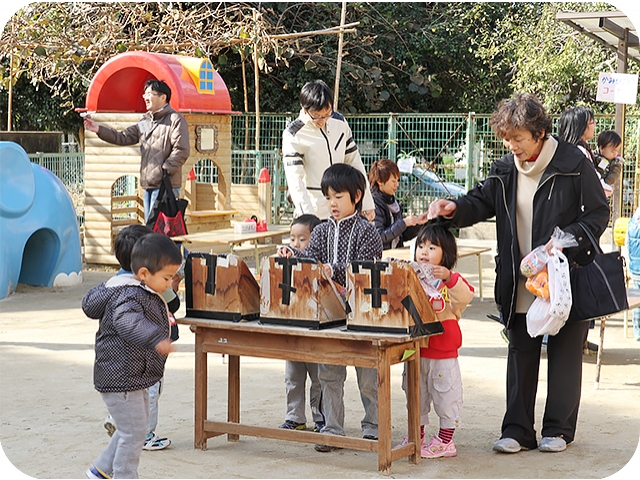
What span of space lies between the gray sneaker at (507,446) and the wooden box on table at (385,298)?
0.91m

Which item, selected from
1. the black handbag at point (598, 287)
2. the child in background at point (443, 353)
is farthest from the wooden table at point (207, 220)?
the black handbag at point (598, 287)

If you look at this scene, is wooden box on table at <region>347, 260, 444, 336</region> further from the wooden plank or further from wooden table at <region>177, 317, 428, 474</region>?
the wooden plank

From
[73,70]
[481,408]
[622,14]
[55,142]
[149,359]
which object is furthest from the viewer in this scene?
[73,70]

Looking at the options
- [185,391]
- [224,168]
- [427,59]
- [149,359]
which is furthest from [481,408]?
[427,59]

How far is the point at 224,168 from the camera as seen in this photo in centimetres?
1383

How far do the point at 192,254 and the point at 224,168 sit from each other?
8.56 meters

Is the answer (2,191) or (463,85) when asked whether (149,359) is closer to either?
(2,191)

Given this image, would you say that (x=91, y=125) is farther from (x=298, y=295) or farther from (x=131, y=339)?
(x=131, y=339)

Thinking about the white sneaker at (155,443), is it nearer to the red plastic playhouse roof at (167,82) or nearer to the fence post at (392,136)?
the red plastic playhouse roof at (167,82)

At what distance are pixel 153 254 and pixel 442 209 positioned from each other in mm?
1828

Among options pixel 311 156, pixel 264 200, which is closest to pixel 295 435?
pixel 311 156

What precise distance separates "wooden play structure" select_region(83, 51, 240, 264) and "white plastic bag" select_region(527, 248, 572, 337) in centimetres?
835

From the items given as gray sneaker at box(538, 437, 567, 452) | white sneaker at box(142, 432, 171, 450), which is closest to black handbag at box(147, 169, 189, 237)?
white sneaker at box(142, 432, 171, 450)

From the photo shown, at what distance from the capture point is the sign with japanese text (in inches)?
473
